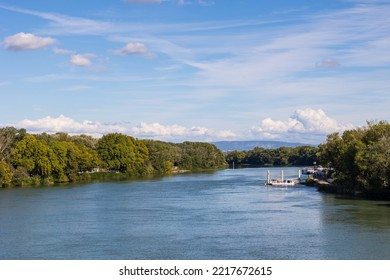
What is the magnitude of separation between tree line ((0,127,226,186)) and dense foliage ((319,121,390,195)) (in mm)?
31968

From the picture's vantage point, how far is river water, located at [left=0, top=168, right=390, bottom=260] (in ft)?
81.0

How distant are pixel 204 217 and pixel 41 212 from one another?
37.1 feet

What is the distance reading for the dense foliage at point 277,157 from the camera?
144 meters

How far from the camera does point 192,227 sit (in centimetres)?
3114

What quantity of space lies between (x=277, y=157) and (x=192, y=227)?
121186 mm

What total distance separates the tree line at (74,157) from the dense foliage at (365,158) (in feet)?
105

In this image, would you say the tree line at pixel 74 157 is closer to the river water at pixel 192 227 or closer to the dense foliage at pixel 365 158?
the river water at pixel 192 227

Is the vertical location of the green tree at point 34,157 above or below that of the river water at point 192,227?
above

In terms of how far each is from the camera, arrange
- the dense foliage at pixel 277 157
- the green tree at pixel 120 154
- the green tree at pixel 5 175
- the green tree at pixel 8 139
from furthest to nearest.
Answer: the dense foliage at pixel 277 157, the green tree at pixel 120 154, the green tree at pixel 8 139, the green tree at pixel 5 175

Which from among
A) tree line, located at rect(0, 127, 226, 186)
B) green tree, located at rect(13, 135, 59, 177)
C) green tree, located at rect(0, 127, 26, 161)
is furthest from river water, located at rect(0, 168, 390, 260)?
green tree, located at rect(0, 127, 26, 161)

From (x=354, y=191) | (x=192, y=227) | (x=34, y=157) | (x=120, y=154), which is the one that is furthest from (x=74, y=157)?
(x=192, y=227)

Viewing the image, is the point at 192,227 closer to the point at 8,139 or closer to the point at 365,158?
the point at 365,158

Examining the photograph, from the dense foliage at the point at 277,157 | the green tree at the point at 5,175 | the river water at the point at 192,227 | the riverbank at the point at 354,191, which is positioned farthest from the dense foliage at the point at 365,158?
the dense foliage at the point at 277,157

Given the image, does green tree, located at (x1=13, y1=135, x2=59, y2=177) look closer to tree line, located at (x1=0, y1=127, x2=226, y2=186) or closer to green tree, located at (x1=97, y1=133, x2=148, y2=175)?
tree line, located at (x1=0, y1=127, x2=226, y2=186)
